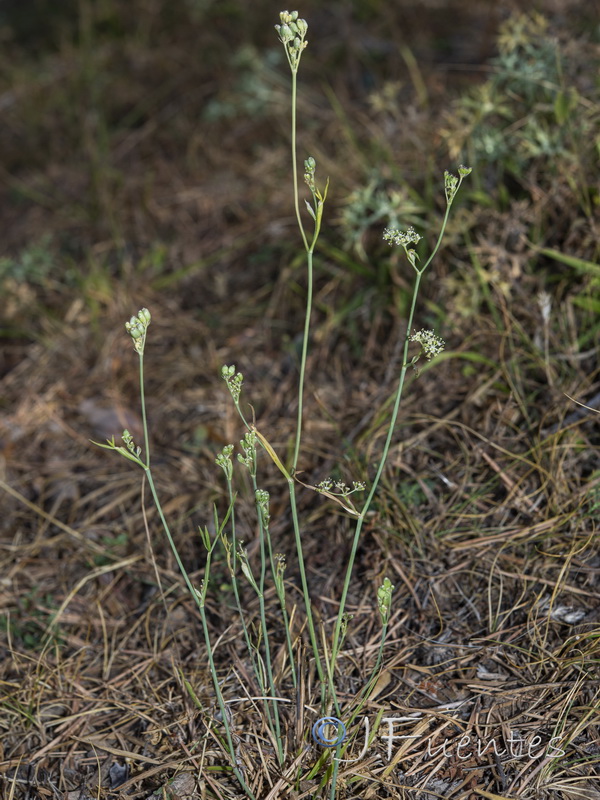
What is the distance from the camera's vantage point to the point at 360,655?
1.81m

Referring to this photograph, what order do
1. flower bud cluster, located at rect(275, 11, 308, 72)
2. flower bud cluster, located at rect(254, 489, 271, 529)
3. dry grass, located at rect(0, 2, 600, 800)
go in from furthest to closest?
dry grass, located at rect(0, 2, 600, 800) → flower bud cluster, located at rect(254, 489, 271, 529) → flower bud cluster, located at rect(275, 11, 308, 72)

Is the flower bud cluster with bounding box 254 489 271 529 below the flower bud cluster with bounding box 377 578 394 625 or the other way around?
the other way around

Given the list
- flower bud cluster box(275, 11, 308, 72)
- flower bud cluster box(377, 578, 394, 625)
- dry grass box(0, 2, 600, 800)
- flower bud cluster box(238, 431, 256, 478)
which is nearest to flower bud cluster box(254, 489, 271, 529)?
flower bud cluster box(238, 431, 256, 478)

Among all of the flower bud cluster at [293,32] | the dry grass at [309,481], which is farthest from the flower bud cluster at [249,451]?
the flower bud cluster at [293,32]

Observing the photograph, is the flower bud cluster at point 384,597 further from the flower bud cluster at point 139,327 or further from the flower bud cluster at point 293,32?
the flower bud cluster at point 293,32

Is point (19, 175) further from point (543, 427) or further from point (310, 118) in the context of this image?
point (543, 427)

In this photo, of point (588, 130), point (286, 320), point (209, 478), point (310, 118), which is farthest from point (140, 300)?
point (588, 130)

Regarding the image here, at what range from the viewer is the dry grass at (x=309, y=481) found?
5.39 ft

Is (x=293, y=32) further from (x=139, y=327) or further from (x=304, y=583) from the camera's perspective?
(x=304, y=583)

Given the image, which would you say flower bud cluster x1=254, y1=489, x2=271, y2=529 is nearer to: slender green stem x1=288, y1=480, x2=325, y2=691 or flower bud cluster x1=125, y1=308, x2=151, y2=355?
slender green stem x1=288, y1=480, x2=325, y2=691

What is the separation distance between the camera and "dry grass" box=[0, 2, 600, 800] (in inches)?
64.7

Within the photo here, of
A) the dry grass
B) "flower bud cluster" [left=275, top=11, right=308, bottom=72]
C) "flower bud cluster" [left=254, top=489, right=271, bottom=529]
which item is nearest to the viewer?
"flower bud cluster" [left=275, top=11, right=308, bottom=72]

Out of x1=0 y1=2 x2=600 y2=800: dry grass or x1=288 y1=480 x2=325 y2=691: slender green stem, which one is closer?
x1=288 y1=480 x2=325 y2=691: slender green stem

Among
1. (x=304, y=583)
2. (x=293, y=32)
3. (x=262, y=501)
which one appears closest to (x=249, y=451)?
(x=262, y=501)
